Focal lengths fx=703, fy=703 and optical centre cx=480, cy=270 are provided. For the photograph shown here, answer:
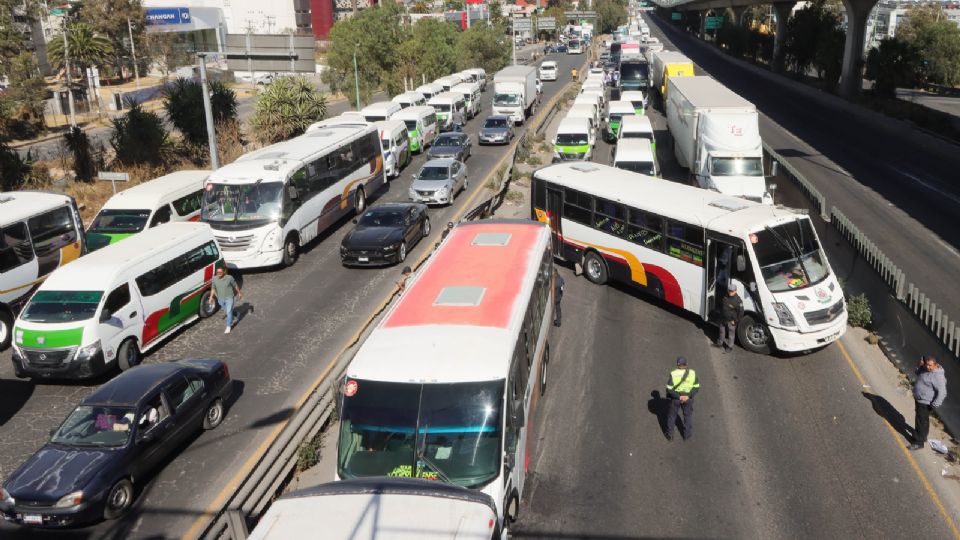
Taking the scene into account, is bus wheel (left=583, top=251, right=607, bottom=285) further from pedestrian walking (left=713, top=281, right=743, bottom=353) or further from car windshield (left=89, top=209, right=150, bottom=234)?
car windshield (left=89, top=209, right=150, bottom=234)

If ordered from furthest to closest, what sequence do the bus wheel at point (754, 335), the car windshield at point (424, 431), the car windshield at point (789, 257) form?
the bus wheel at point (754, 335), the car windshield at point (789, 257), the car windshield at point (424, 431)

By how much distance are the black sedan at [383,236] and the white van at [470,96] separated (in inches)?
1098

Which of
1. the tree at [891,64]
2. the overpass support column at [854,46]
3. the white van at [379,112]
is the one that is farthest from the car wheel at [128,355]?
the overpass support column at [854,46]

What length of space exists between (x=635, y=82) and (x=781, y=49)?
3006cm

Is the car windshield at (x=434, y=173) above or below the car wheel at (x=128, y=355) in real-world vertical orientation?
above

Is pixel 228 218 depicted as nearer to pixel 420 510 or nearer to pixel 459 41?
pixel 420 510

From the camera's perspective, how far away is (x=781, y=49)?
76.1 metres

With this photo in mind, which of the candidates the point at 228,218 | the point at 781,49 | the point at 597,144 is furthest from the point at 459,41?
the point at 228,218

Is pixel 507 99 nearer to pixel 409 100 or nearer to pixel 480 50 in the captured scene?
pixel 409 100

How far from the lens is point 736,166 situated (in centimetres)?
2627

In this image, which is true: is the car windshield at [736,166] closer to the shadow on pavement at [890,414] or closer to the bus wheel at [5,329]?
the shadow on pavement at [890,414]

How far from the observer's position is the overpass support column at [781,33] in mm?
76375

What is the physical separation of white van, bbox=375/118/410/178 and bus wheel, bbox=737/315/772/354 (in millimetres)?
20041

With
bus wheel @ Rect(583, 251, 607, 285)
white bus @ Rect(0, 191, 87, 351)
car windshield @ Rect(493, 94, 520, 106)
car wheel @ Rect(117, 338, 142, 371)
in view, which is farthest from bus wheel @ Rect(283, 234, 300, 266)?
car windshield @ Rect(493, 94, 520, 106)
